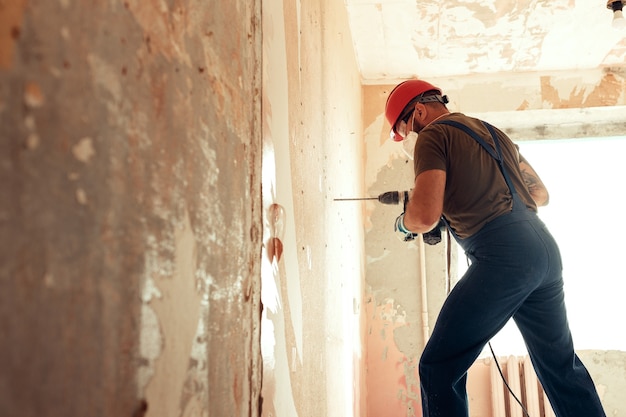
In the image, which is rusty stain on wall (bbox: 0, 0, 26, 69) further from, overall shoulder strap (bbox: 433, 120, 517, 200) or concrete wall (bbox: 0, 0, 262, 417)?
overall shoulder strap (bbox: 433, 120, 517, 200)

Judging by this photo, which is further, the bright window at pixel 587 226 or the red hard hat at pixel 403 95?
the bright window at pixel 587 226

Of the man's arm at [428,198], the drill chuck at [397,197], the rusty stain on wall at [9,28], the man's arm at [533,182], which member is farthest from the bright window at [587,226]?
the rusty stain on wall at [9,28]

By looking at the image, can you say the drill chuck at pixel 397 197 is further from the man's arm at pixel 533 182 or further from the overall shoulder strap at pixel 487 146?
the man's arm at pixel 533 182

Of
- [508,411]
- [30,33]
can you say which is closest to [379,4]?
[508,411]

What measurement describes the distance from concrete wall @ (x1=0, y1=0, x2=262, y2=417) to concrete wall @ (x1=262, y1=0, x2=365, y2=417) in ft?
0.80

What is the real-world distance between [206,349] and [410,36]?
3.11 m

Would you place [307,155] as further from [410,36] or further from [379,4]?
[410,36]

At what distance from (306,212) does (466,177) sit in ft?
1.95

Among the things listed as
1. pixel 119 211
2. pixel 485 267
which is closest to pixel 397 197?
pixel 485 267

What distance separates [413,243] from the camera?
3760 mm

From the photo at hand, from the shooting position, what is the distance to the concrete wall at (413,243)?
360 centimetres

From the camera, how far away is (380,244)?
378 cm

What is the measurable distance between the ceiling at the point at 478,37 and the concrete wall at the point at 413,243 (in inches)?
4.7

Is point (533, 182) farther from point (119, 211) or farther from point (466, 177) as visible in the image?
point (119, 211)
